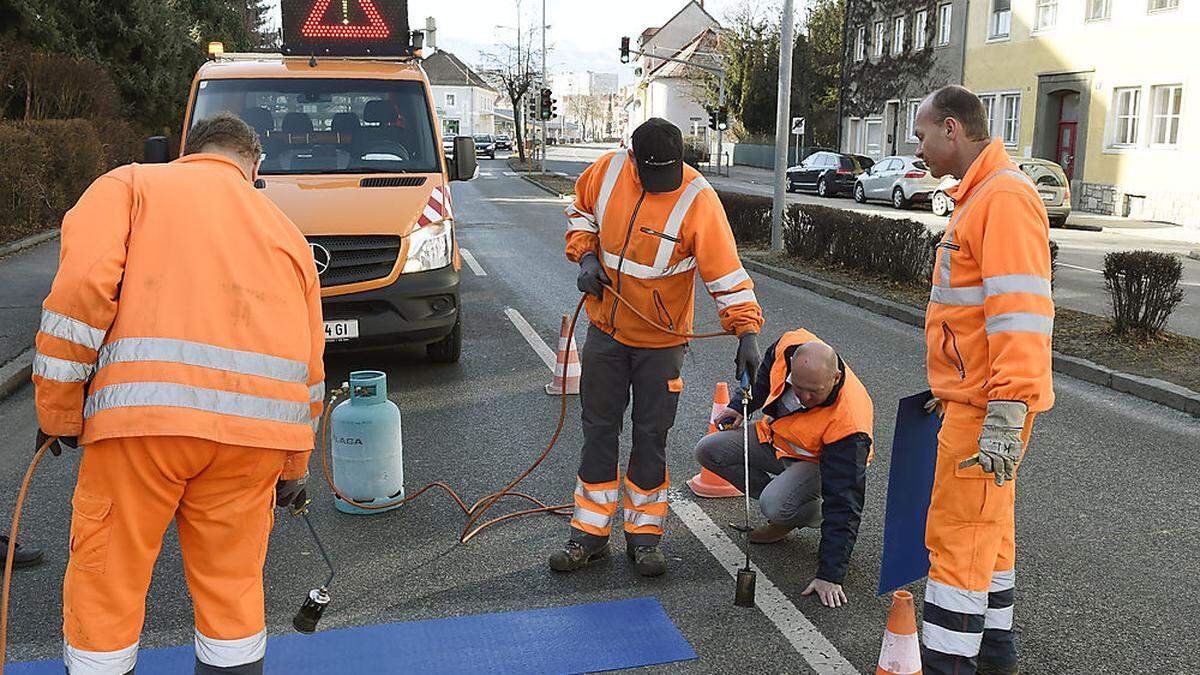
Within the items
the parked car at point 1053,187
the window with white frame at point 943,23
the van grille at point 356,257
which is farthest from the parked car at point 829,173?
the van grille at point 356,257

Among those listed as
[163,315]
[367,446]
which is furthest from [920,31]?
[163,315]

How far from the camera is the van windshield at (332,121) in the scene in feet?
28.0

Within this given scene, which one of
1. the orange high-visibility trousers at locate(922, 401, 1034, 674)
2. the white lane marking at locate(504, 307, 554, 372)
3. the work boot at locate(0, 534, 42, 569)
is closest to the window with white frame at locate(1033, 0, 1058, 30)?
the white lane marking at locate(504, 307, 554, 372)

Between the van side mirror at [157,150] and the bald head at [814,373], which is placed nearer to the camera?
the bald head at [814,373]

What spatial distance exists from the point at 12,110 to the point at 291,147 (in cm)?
1407

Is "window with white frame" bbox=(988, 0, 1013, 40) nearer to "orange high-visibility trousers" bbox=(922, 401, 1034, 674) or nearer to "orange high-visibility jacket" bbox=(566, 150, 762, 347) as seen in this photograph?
"orange high-visibility jacket" bbox=(566, 150, 762, 347)

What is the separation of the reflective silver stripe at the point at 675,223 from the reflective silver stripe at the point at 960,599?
1.79 meters

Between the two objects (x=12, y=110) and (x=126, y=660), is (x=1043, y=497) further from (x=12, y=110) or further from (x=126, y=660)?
(x=12, y=110)

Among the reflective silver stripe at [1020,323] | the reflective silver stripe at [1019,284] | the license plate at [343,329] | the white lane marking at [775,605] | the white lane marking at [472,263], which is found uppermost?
the reflective silver stripe at [1019,284]

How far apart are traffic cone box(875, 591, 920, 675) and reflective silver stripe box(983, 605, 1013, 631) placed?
62cm

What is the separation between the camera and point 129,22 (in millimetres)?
24906

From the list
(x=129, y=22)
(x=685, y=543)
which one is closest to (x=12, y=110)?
(x=129, y=22)

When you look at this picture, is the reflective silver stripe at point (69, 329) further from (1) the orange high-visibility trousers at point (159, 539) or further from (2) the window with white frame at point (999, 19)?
(2) the window with white frame at point (999, 19)

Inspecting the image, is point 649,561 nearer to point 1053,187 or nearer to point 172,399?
point 172,399
